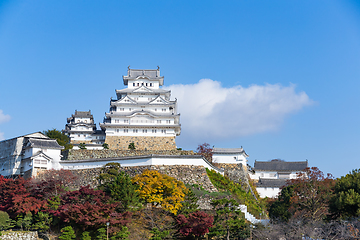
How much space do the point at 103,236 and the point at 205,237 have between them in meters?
6.91

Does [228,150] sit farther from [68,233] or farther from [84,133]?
[68,233]

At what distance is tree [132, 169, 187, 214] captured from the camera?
31.5m

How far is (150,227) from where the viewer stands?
30.9 meters

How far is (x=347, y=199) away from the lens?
29109 mm

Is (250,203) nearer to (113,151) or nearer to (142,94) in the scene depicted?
(113,151)

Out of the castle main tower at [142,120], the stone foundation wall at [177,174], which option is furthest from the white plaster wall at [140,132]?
the stone foundation wall at [177,174]

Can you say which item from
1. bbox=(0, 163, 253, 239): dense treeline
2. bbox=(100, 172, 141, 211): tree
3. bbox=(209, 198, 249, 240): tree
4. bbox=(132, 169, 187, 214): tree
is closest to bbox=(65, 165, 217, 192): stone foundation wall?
bbox=(0, 163, 253, 239): dense treeline

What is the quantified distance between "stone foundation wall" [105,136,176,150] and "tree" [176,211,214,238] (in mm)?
20422

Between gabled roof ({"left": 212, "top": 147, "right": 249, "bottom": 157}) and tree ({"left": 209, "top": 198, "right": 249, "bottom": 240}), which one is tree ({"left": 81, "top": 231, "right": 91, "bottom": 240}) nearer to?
tree ({"left": 209, "top": 198, "right": 249, "bottom": 240})

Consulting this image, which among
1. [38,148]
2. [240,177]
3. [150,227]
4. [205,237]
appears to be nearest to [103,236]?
[150,227]

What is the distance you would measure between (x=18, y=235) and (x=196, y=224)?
12.2 metres

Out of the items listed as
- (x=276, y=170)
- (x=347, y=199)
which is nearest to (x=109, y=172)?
(x=347, y=199)

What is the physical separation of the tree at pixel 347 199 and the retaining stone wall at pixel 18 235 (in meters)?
20.7

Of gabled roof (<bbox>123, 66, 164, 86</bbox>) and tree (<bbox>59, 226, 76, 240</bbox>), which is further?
gabled roof (<bbox>123, 66, 164, 86</bbox>)
